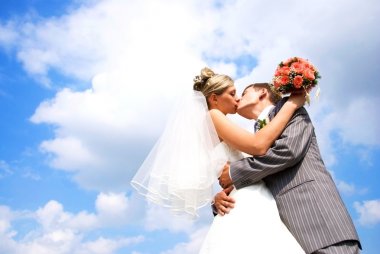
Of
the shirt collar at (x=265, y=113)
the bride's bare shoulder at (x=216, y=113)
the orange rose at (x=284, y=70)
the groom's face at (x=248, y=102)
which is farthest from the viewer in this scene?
the groom's face at (x=248, y=102)

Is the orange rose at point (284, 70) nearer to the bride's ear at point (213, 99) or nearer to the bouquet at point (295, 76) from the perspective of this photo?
the bouquet at point (295, 76)

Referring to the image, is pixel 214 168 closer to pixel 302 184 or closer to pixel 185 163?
pixel 185 163

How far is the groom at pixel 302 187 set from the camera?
492cm

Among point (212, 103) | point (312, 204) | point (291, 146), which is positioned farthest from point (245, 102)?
point (312, 204)

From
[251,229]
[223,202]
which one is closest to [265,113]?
[223,202]

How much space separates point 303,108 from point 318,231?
5.16 ft

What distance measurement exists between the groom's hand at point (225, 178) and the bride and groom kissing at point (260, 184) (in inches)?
0.6

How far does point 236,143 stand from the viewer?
219 inches

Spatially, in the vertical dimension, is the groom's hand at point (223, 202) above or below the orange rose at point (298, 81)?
below

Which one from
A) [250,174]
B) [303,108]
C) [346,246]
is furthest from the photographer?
[303,108]

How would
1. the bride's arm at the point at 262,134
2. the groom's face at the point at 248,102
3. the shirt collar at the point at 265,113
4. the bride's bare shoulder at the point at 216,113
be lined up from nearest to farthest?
the bride's arm at the point at 262,134, the shirt collar at the point at 265,113, the bride's bare shoulder at the point at 216,113, the groom's face at the point at 248,102

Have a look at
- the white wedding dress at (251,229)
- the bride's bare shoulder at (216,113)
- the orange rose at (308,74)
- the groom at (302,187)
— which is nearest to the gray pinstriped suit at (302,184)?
the groom at (302,187)

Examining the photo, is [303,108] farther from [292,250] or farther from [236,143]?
[292,250]

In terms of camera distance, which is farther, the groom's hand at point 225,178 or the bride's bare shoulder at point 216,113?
the bride's bare shoulder at point 216,113
